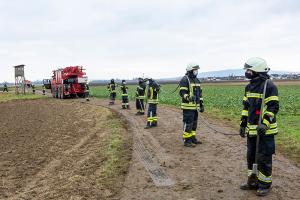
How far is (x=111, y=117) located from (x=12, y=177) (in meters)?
9.73

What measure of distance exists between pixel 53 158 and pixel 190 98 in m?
4.73

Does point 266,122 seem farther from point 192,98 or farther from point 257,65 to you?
point 192,98

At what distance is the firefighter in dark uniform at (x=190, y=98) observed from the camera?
1045 centimetres

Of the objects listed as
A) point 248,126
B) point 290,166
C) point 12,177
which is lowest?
point 12,177

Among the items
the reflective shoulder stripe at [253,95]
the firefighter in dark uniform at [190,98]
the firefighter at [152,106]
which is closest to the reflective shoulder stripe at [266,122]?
the reflective shoulder stripe at [253,95]

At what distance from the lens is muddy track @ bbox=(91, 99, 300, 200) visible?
22.5ft

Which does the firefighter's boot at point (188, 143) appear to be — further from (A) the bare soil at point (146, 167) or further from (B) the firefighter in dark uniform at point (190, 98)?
(A) the bare soil at point (146, 167)

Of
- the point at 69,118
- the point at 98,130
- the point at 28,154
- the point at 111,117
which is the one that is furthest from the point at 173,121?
the point at 69,118

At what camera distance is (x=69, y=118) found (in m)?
21.4

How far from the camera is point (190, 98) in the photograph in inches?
412

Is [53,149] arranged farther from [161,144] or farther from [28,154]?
[161,144]

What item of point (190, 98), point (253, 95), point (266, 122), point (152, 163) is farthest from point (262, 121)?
point (190, 98)

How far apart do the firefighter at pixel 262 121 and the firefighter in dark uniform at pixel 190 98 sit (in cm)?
366

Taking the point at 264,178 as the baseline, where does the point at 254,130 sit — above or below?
above
